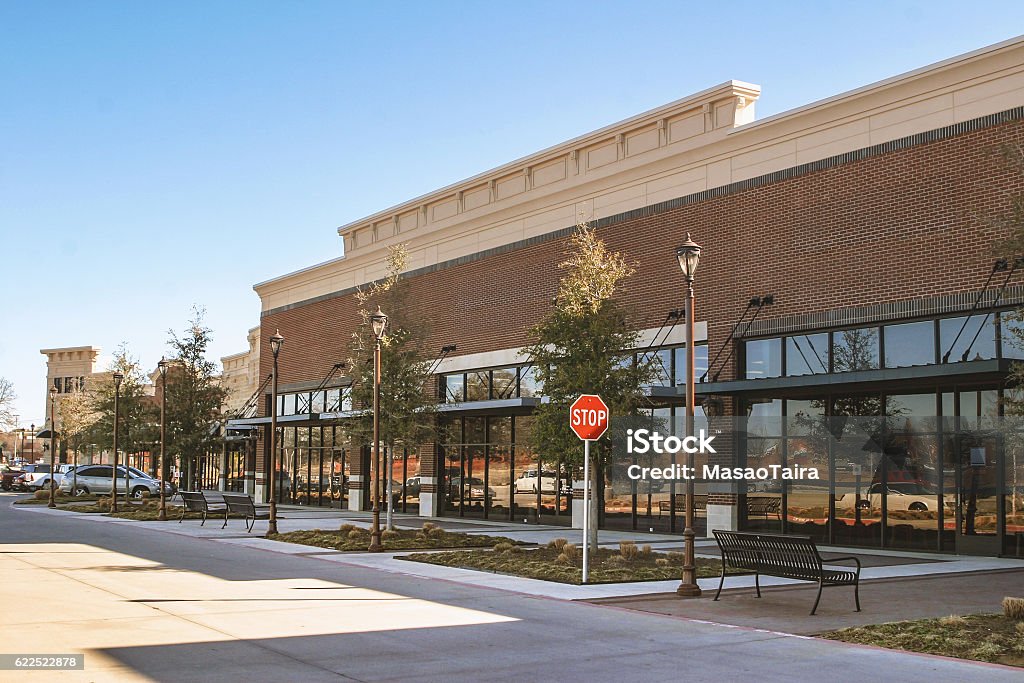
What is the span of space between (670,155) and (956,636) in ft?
64.1

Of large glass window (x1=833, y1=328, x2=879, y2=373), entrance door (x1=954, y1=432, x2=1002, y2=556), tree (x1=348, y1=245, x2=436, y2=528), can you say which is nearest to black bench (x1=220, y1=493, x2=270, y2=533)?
tree (x1=348, y1=245, x2=436, y2=528)

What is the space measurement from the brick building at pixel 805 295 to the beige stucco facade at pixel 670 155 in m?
0.06

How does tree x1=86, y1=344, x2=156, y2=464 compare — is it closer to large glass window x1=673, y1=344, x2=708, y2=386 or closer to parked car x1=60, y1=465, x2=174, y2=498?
parked car x1=60, y1=465, x2=174, y2=498

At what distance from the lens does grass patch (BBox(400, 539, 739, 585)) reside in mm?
17531

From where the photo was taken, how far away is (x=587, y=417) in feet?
58.7

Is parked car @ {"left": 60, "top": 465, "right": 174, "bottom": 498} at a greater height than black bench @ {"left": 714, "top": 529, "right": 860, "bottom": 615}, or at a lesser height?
lesser

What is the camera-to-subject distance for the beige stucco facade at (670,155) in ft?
74.0

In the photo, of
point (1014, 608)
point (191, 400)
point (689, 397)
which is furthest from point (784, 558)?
point (191, 400)

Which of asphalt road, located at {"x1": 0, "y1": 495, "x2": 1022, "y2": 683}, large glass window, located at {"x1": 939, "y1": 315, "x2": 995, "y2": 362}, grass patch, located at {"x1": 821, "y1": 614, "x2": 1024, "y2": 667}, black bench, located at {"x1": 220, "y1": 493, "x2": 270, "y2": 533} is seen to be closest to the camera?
asphalt road, located at {"x1": 0, "y1": 495, "x2": 1022, "y2": 683}

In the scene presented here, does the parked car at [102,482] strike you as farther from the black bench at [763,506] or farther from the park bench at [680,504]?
the black bench at [763,506]

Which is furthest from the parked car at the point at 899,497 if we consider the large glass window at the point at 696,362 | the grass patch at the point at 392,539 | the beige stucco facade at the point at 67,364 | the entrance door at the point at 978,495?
the beige stucco facade at the point at 67,364

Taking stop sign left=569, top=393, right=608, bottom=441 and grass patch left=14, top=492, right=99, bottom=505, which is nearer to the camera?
stop sign left=569, top=393, right=608, bottom=441

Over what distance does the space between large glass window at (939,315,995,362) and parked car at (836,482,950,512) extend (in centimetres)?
303

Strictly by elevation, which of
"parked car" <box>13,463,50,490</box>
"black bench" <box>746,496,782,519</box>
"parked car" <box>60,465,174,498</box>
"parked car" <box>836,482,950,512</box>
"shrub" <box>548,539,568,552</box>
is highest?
"parked car" <box>836,482,950,512</box>
